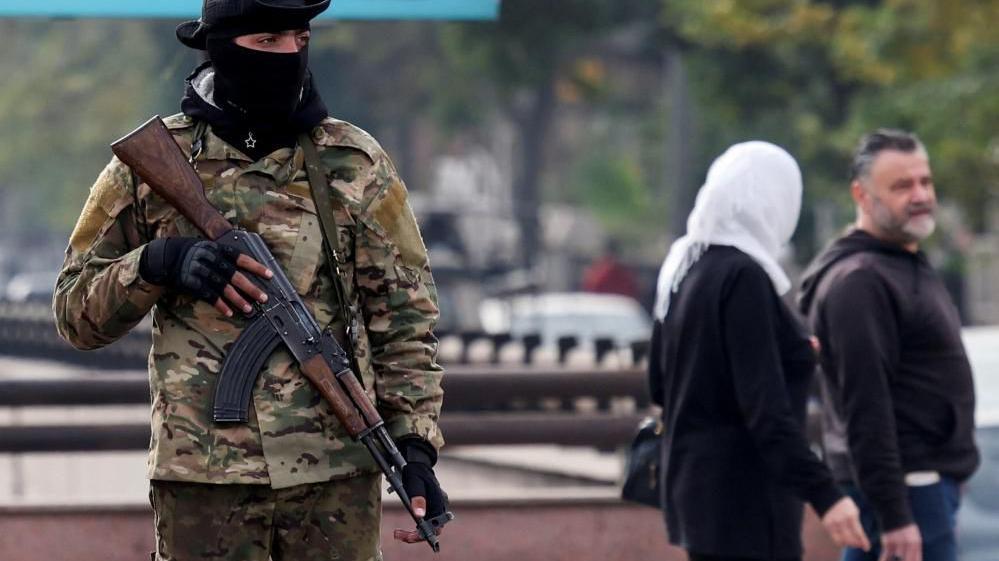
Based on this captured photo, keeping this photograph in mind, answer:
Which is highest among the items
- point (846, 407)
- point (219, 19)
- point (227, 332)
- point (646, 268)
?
point (219, 19)

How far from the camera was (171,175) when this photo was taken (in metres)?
3.43

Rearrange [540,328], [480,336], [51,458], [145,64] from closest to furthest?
1. [51,458]
2. [480,336]
3. [540,328]
4. [145,64]

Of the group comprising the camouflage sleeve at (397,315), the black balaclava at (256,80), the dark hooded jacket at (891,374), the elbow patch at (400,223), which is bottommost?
the dark hooded jacket at (891,374)

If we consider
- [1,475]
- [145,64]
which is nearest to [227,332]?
[1,475]

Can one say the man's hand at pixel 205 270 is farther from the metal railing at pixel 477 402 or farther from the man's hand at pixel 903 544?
the metal railing at pixel 477 402

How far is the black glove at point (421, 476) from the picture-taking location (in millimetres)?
3490

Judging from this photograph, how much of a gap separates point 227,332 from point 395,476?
41cm

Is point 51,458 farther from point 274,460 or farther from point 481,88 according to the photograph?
point 481,88

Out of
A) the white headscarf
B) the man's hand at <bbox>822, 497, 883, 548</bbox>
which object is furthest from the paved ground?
the man's hand at <bbox>822, 497, 883, 548</bbox>

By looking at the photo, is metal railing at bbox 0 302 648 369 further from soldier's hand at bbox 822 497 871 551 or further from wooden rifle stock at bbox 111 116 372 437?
wooden rifle stock at bbox 111 116 372 437

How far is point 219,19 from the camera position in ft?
11.4

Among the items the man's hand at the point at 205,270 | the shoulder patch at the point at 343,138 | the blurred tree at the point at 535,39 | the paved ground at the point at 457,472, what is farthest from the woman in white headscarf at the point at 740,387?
the blurred tree at the point at 535,39

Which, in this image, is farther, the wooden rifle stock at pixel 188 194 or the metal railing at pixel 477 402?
the metal railing at pixel 477 402

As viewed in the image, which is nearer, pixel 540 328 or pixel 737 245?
pixel 737 245
